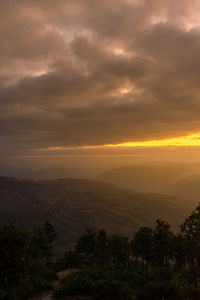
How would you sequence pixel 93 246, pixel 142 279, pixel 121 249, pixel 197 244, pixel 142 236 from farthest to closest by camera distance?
1. pixel 93 246
2. pixel 121 249
3. pixel 142 236
4. pixel 142 279
5. pixel 197 244

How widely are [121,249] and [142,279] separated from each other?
121ft

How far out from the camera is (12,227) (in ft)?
97.1

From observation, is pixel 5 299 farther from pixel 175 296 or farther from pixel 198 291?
pixel 198 291

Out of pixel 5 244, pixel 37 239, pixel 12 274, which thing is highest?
pixel 5 244

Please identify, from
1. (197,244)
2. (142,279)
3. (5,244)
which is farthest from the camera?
(142,279)

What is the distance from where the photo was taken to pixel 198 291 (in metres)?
26.0

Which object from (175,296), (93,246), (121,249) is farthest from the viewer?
(93,246)

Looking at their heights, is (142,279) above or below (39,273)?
above

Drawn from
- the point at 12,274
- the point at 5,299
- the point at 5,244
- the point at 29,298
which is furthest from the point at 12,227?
the point at 29,298

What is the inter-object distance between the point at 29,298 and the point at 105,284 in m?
13.6

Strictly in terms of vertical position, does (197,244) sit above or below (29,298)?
above

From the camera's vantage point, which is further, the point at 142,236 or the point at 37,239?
the point at 37,239

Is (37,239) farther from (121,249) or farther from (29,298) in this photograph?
(29,298)

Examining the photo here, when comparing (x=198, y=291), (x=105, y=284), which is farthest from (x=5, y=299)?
(x=198, y=291)
